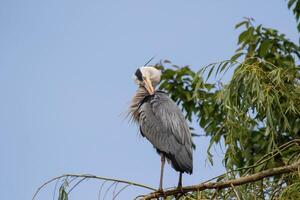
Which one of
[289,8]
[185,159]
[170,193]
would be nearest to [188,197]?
[170,193]

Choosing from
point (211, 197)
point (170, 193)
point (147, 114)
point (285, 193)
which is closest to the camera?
point (285, 193)

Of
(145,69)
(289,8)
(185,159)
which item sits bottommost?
(185,159)

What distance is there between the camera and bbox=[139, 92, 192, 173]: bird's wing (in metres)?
5.47

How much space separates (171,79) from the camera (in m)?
7.39

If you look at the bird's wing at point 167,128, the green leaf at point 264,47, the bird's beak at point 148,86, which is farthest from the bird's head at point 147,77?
the green leaf at point 264,47

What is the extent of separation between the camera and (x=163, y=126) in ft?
19.0

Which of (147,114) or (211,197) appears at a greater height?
(147,114)

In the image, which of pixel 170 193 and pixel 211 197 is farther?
pixel 170 193

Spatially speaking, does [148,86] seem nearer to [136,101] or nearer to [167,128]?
[136,101]

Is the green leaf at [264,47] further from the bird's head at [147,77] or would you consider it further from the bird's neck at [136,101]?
the bird's neck at [136,101]

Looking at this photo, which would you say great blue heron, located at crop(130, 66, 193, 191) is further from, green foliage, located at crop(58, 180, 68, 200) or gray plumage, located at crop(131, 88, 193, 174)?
green foliage, located at crop(58, 180, 68, 200)

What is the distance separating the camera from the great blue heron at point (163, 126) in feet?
17.9

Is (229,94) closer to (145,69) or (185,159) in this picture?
(185,159)

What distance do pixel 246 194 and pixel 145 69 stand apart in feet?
8.41
